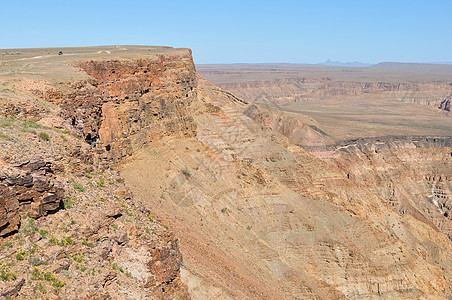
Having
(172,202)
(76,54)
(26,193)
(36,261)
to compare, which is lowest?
(172,202)

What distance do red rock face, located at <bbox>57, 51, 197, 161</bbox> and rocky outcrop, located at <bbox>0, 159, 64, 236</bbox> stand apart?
29.3 ft

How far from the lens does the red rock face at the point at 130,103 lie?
22969 mm

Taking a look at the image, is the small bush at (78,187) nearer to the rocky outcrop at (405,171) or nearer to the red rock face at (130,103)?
the red rock face at (130,103)

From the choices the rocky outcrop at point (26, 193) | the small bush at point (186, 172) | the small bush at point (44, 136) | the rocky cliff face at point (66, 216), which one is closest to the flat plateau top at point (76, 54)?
the small bush at point (186, 172)

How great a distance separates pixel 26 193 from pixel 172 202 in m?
20.6

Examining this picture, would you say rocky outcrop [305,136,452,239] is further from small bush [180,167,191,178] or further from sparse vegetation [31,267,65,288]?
sparse vegetation [31,267,65,288]

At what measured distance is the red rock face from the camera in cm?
2297

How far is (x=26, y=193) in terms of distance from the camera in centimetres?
1123

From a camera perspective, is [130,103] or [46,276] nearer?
[46,276]

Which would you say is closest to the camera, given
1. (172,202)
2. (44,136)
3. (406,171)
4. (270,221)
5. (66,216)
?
(66,216)

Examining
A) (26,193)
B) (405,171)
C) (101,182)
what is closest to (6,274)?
(26,193)

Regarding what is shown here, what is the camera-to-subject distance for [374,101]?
627ft

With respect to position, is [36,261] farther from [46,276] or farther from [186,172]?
[186,172]

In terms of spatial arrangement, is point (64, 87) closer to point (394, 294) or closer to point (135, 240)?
point (135, 240)
